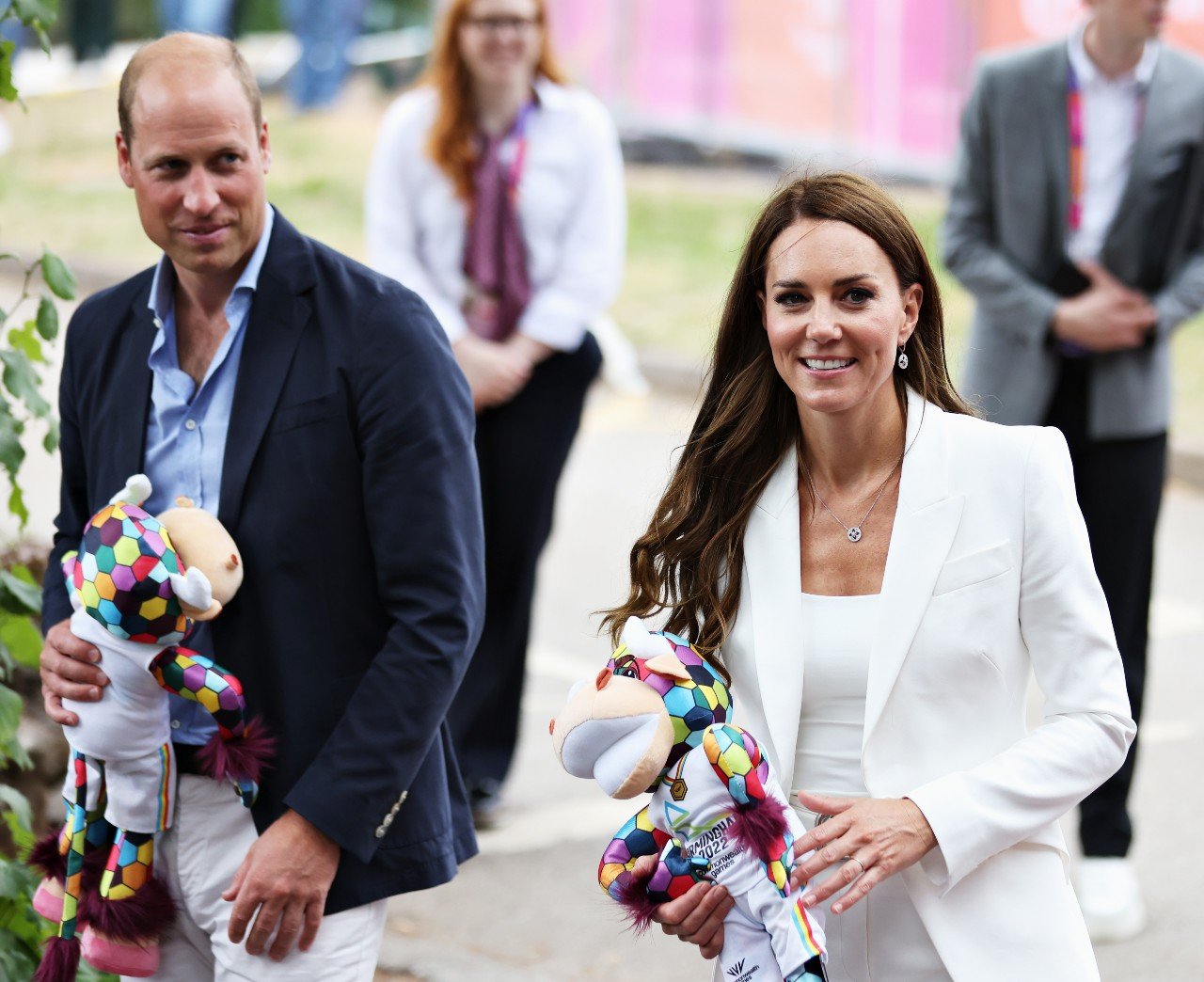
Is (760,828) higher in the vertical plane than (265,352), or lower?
lower

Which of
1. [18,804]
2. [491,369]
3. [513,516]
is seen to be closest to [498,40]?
[491,369]

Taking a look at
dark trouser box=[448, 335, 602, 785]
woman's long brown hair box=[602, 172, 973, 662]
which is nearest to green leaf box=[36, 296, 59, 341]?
woman's long brown hair box=[602, 172, 973, 662]

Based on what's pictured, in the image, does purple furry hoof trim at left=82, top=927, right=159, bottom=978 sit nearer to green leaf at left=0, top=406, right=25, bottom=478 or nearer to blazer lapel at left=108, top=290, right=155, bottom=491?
blazer lapel at left=108, top=290, right=155, bottom=491

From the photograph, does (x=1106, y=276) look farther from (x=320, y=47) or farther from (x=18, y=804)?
(x=320, y=47)

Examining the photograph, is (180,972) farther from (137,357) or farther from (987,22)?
(987,22)

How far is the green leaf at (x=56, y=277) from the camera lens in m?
→ 3.49

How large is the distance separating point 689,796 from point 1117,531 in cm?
272

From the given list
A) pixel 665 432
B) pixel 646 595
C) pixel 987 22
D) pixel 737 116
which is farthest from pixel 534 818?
pixel 737 116

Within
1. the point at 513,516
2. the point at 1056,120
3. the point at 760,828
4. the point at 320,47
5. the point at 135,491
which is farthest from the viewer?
the point at 320,47

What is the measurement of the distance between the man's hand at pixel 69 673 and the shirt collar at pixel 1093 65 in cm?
331

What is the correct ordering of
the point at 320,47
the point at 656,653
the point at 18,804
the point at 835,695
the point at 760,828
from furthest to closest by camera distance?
the point at 320,47 → the point at 18,804 → the point at 835,695 → the point at 656,653 → the point at 760,828

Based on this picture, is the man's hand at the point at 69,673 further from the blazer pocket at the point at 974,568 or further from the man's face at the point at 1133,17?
the man's face at the point at 1133,17

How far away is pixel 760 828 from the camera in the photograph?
8.50 feet

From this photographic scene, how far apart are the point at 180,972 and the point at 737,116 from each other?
14.5m
